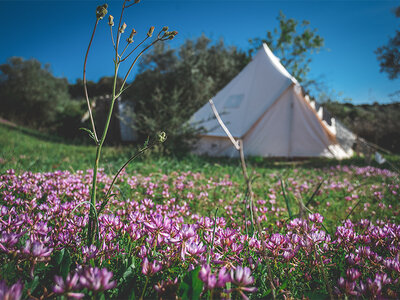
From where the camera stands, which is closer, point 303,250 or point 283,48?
point 303,250

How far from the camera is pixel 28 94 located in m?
19.3

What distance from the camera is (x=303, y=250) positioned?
0.98 metres

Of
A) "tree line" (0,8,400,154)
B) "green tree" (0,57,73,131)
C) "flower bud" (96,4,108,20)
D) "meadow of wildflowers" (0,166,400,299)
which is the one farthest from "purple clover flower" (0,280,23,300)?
"green tree" (0,57,73,131)

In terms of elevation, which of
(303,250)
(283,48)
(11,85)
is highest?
(283,48)

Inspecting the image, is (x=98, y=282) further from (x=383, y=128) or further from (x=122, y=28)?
(x=383, y=128)

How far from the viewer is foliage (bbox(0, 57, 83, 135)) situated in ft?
63.3

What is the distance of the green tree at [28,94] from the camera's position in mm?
19312

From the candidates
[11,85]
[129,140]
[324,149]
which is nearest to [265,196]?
[324,149]

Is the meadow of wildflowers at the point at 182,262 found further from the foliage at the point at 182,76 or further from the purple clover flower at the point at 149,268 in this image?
the foliage at the point at 182,76

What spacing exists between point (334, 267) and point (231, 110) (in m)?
7.83

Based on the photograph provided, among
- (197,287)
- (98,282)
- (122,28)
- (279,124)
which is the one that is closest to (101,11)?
(122,28)

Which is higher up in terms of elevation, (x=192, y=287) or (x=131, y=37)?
(x=131, y=37)

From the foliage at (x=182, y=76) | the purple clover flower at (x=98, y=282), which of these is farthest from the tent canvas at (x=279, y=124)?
the purple clover flower at (x=98, y=282)

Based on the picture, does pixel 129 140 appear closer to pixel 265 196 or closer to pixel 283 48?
pixel 265 196
